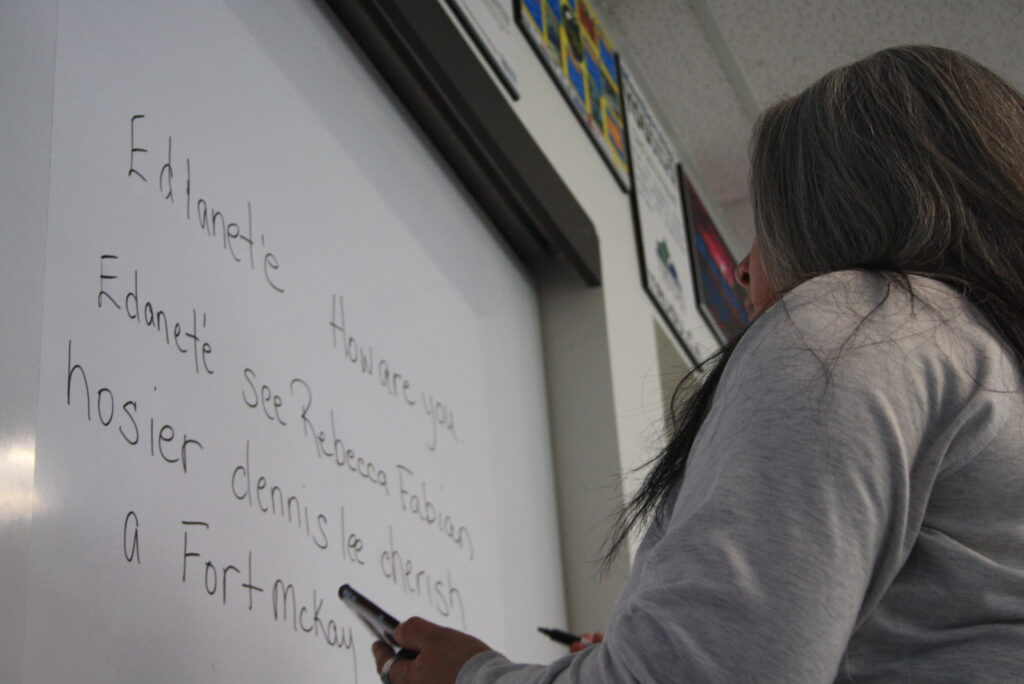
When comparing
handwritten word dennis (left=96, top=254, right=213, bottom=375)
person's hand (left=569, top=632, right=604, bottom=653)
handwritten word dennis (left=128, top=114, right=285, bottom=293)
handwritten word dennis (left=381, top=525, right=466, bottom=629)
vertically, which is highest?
handwritten word dennis (left=128, top=114, right=285, bottom=293)

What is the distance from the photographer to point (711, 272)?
266 cm

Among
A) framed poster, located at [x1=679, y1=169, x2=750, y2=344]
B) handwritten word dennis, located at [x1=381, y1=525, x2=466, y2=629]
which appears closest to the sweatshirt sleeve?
handwritten word dennis, located at [x1=381, y1=525, x2=466, y2=629]

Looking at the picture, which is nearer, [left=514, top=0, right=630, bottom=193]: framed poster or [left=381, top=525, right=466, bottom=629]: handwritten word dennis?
[left=381, top=525, right=466, bottom=629]: handwritten word dennis

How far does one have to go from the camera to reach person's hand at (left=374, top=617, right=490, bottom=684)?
0.63m

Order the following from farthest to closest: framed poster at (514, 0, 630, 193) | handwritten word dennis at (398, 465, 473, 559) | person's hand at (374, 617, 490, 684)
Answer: framed poster at (514, 0, 630, 193)
handwritten word dennis at (398, 465, 473, 559)
person's hand at (374, 617, 490, 684)

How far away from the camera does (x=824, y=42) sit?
2.39 meters

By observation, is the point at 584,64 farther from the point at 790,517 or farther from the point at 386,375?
the point at 790,517

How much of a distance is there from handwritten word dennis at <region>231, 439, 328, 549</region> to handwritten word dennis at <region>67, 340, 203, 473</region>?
0.18 feet

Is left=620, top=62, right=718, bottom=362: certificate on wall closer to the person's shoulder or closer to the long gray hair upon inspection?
the long gray hair

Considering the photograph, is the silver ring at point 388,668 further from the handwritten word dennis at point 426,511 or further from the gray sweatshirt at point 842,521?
the handwritten word dennis at point 426,511

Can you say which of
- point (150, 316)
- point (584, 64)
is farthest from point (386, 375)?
point (584, 64)

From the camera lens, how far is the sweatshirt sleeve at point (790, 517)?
0.48 meters

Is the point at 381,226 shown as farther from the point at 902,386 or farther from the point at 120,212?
the point at 902,386

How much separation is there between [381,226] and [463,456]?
28 cm
